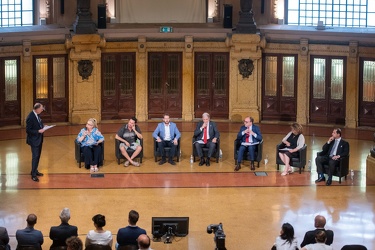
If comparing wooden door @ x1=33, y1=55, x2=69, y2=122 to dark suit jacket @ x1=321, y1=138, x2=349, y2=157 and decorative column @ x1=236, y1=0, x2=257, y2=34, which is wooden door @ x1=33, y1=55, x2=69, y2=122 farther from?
dark suit jacket @ x1=321, y1=138, x2=349, y2=157

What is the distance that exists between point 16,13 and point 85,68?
3.04 metres

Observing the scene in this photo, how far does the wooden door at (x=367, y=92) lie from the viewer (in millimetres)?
26516

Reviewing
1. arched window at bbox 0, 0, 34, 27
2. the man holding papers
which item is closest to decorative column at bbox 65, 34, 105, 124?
arched window at bbox 0, 0, 34, 27

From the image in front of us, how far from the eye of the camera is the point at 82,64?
26562 mm

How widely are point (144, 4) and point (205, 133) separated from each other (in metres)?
7.87

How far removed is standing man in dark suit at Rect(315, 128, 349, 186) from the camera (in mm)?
19734

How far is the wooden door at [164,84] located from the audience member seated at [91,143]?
6.81 meters

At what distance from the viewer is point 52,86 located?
87.9 feet

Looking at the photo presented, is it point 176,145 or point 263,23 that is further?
point 263,23

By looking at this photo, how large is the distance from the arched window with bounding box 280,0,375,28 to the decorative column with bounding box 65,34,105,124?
6.08 meters

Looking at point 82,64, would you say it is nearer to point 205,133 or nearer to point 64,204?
point 205,133

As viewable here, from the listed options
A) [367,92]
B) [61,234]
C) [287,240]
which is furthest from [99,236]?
[367,92]

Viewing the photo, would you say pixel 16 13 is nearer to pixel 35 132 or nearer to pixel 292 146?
pixel 35 132

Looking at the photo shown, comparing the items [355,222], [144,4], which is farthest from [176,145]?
[144,4]
